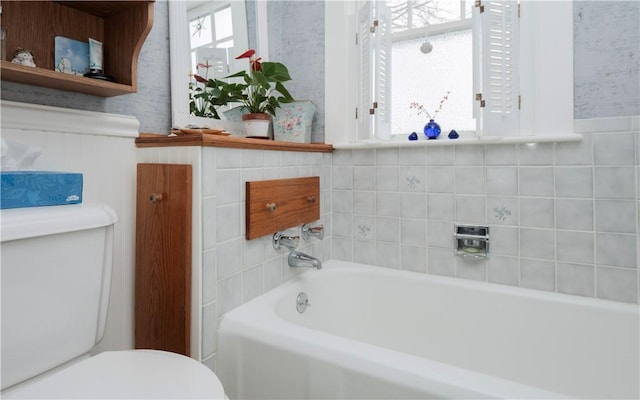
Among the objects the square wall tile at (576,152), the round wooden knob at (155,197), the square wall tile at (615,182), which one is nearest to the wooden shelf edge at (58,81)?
the round wooden knob at (155,197)

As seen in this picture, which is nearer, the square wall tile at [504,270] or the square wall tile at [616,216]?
the square wall tile at [616,216]

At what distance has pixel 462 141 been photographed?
155cm

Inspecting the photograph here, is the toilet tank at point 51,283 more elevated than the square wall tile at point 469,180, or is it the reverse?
the square wall tile at point 469,180

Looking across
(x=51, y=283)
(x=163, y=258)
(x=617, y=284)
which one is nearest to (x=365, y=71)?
(x=163, y=258)

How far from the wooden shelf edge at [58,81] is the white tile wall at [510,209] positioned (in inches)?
43.8

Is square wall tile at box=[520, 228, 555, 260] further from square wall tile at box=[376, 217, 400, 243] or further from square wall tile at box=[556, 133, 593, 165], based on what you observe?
square wall tile at box=[376, 217, 400, 243]

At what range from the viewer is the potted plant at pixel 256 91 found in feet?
5.08

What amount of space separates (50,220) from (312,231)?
105cm

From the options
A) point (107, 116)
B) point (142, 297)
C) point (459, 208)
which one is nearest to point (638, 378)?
point (459, 208)

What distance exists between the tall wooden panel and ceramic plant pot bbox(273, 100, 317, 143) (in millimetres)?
750

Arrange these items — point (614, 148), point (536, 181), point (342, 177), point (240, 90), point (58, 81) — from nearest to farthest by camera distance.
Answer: point (58, 81) → point (614, 148) → point (536, 181) → point (240, 90) → point (342, 177)

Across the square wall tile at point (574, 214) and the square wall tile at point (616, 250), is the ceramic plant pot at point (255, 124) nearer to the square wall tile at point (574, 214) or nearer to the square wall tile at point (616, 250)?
the square wall tile at point (574, 214)

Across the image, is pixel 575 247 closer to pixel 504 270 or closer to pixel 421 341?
pixel 504 270

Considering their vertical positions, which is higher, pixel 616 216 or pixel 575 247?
pixel 616 216
